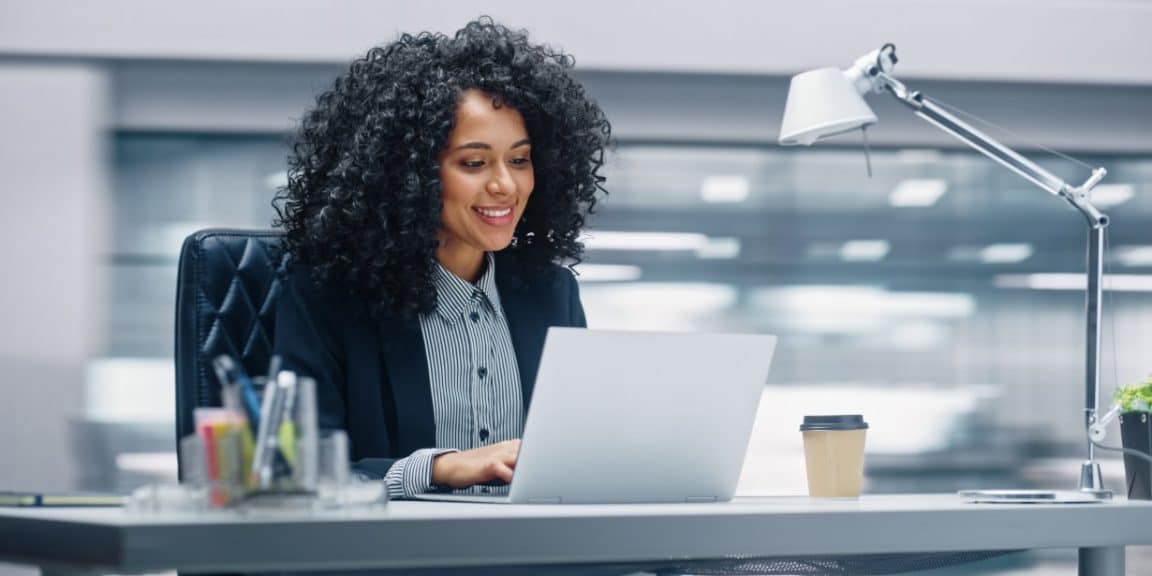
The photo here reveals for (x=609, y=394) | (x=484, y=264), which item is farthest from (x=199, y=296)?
(x=609, y=394)

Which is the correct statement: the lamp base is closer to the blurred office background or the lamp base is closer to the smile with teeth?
the smile with teeth

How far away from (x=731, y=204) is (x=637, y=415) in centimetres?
249

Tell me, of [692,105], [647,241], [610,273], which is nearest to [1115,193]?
[692,105]

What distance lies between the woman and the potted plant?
70 cm

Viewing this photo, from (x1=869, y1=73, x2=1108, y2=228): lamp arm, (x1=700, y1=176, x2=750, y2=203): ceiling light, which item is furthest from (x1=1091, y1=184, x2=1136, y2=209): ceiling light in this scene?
(x1=869, y1=73, x2=1108, y2=228): lamp arm

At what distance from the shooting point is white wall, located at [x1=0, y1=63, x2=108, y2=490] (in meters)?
3.23

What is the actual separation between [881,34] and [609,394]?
111 inches

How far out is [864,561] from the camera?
1.14 metres

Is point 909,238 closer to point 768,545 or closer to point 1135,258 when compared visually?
point 1135,258

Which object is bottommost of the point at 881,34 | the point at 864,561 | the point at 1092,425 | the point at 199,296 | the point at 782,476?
the point at 782,476

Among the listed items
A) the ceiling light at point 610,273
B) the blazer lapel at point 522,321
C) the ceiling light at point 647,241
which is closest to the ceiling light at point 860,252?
the ceiling light at point 647,241

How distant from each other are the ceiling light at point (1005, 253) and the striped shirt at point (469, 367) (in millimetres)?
2378

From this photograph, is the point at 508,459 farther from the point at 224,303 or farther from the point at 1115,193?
the point at 1115,193

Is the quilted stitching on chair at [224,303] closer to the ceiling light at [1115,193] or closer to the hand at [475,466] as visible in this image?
the hand at [475,466]
